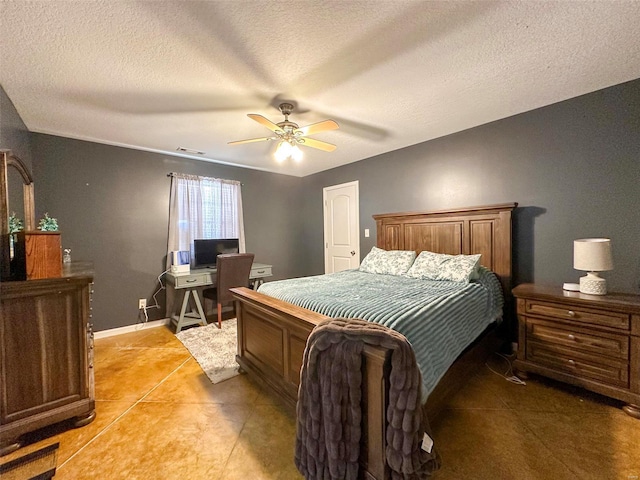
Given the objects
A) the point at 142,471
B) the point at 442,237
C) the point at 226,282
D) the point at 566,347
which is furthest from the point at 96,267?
the point at 566,347

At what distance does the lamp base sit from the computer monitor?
4048 millimetres

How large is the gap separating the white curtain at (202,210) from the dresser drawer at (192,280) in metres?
0.57

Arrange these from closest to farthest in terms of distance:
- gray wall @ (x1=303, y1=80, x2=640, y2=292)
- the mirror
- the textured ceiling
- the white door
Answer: the textured ceiling < the mirror < gray wall @ (x1=303, y1=80, x2=640, y2=292) < the white door

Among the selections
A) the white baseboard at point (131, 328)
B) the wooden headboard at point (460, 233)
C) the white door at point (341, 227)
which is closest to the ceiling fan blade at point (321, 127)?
the wooden headboard at point (460, 233)

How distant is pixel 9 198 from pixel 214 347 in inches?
82.2

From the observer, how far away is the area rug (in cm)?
235

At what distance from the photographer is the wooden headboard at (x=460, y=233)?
8.55ft

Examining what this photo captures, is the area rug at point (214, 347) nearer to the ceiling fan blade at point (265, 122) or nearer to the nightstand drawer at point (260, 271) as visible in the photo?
the nightstand drawer at point (260, 271)

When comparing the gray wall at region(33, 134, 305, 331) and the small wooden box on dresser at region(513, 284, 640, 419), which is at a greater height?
the gray wall at region(33, 134, 305, 331)

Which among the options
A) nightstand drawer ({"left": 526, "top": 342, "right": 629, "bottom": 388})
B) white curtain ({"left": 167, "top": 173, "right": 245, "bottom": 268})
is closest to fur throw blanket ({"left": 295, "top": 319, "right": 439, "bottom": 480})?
nightstand drawer ({"left": 526, "top": 342, "right": 629, "bottom": 388})

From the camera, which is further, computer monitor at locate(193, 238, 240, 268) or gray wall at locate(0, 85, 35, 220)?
computer monitor at locate(193, 238, 240, 268)

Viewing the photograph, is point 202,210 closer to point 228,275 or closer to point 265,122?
point 228,275

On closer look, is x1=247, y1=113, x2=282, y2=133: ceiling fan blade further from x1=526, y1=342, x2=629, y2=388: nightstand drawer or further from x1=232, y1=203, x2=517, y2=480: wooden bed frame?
x1=526, y1=342, x2=629, y2=388: nightstand drawer

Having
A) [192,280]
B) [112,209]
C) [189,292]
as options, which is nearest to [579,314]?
[192,280]
